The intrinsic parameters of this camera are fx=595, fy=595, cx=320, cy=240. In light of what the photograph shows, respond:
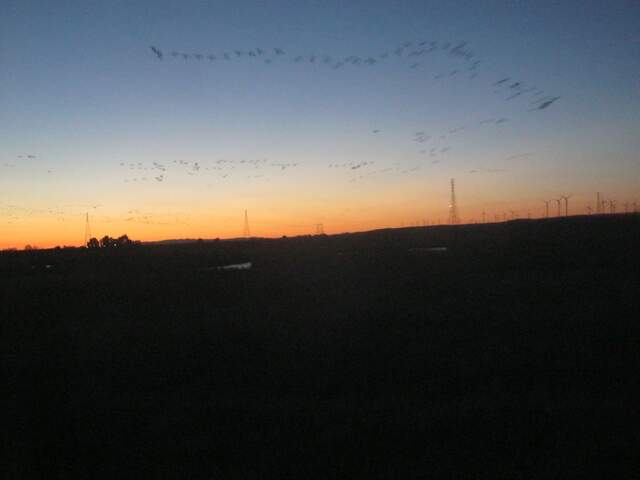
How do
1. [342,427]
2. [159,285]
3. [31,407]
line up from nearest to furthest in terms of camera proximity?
[342,427] → [31,407] → [159,285]

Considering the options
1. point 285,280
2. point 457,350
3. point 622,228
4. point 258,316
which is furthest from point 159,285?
point 622,228

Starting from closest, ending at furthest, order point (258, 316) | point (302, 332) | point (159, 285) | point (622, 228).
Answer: point (302, 332) → point (258, 316) → point (159, 285) → point (622, 228)

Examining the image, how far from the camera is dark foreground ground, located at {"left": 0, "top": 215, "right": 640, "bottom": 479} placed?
830 centimetres

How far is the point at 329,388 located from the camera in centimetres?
1185

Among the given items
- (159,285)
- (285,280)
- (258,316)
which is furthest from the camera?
(285,280)

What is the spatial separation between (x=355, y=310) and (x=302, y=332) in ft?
15.5

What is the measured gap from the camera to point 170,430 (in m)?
9.74

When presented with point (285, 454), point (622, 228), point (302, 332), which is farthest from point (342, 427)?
point (622, 228)

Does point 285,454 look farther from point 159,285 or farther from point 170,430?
point 159,285

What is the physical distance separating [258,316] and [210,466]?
534 inches

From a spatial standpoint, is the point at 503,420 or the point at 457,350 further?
the point at 457,350

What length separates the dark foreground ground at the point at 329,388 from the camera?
27.2ft

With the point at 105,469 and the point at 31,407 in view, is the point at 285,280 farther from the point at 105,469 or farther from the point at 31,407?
the point at 105,469

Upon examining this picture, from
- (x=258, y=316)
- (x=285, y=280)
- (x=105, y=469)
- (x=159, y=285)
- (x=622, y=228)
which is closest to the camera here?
(x=105, y=469)
